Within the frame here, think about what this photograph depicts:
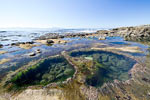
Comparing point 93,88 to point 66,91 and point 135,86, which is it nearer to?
point 66,91

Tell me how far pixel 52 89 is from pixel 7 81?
666 centimetres

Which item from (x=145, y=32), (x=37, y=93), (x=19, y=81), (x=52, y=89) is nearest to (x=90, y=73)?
(x=52, y=89)

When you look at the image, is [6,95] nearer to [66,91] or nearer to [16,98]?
[16,98]

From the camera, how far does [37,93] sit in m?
8.04

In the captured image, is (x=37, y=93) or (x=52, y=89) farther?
(x=52, y=89)

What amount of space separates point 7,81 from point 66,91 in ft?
27.3

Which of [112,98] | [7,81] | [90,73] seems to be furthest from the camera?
[90,73]

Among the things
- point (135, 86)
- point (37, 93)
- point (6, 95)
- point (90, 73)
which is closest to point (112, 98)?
point (135, 86)

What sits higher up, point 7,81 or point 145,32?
point 145,32

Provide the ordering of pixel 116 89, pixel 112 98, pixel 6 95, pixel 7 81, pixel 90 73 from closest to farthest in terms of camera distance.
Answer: pixel 112 98 → pixel 6 95 → pixel 116 89 → pixel 7 81 → pixel 90 73

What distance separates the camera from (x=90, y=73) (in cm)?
1151

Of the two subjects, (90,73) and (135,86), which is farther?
(90,73)

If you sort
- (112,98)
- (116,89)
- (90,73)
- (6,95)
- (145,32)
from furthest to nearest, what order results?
(145,32)
(90,73)
(116,89)
(6,95)
(112,98)

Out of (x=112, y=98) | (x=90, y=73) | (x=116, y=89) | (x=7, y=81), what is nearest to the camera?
(x=112, y=98)
